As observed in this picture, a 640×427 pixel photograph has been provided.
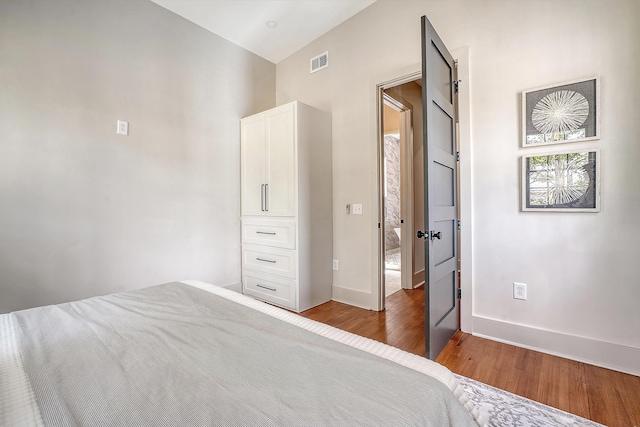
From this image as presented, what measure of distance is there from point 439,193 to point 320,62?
7.25 ft

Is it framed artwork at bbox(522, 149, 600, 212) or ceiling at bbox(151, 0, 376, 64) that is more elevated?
ceiling at bbox(151, 0, 376, 64)

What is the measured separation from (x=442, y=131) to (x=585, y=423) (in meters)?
1.80

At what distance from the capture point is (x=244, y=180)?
10.8 ft

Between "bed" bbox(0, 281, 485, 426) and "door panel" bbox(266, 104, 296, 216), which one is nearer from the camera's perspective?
"bed" bbox(0, 281, 485, 426)

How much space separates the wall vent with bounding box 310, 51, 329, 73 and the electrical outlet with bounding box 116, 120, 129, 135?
80.5 inches

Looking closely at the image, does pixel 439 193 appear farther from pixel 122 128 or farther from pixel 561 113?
pixel 122 128

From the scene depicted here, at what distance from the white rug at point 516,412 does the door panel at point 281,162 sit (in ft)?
6.61

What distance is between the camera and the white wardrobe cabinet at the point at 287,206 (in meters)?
2.84

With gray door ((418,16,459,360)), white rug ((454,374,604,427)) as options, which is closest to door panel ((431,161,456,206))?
gray door ((418,16,459,360))

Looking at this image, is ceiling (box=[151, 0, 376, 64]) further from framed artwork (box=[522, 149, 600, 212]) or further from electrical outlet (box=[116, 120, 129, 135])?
framed artwork (box=[522, 149, 600, 212])

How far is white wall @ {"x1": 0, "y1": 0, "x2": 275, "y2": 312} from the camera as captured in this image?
1.96 m

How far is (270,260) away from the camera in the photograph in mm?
3051

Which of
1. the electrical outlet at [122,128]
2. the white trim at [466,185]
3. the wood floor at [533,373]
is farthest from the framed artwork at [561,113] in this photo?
the electrical outlet at [122,128]

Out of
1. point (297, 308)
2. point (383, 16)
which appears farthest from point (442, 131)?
point (297, 308)
